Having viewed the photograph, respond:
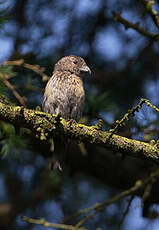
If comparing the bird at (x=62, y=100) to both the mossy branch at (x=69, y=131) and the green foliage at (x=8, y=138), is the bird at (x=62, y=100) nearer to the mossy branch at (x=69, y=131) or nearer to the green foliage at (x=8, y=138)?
the green foliage at (x=8, y=138)

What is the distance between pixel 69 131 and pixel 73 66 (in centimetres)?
215

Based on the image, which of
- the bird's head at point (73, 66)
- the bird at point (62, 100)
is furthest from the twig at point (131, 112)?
the bird's head at point (73, 66)

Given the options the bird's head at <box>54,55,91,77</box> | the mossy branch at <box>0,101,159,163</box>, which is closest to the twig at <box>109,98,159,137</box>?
the mossy branch at <box>0,101,159,163</box>

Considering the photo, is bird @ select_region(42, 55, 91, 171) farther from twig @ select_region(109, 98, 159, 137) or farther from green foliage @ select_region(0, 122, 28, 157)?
twig @ select_region(109, 98, 159, 137)

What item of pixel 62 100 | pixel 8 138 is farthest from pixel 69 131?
pixel 62 100

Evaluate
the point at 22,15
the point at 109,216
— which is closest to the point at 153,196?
the point at 109,216

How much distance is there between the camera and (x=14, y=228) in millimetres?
5285

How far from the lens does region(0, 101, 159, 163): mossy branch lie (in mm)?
2688

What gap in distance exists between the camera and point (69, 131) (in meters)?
2.78

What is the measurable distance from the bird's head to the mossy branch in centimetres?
197

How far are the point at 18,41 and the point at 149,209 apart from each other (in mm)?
2758

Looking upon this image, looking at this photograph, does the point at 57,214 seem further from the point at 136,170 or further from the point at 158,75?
the point at 158,75

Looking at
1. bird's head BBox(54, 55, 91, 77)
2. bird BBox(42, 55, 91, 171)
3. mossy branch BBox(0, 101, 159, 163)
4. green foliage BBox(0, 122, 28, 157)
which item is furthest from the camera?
bird's head BBox(54, 55, 91, 77)

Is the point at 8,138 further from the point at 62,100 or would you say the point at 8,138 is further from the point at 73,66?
the point at 73,66
